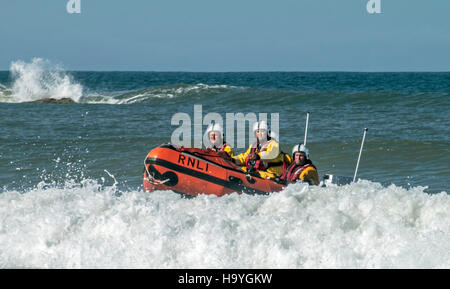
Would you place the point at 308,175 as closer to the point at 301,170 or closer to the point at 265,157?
the point at 301,170

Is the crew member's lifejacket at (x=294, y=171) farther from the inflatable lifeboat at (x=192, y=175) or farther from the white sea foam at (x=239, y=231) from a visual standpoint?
the white sea foam at (x=239, y=231)

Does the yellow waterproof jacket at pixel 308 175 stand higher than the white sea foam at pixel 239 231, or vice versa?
the yellow waterproof jacket at pixel 308 175

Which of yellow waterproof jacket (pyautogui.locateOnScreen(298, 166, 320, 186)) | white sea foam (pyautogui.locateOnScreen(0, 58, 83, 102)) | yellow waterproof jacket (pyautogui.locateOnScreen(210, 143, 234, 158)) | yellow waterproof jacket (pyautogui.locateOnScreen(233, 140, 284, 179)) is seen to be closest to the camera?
yellow waterproof jacket (pyautogui.locateOnScreen(298, 166, 320, 186))

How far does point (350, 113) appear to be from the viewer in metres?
19.9

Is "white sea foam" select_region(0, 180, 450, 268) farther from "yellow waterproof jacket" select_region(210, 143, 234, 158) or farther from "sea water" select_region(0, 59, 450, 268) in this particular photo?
"yellow waterproof jacket" select_region(210, 143, 234, 158)

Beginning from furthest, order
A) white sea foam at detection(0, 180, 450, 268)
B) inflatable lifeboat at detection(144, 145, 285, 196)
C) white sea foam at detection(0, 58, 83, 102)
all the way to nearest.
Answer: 1. white sea foam at detection(0, 58, 83, 102)
2. inflatable lifeboat at detection(144, 145, 285, 196)
3. white sea foam at detection(0, 180, 450, 268)

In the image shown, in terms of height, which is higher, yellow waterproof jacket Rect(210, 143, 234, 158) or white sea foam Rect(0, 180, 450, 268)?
yellow waterproof jacket Rect(210, 143, 234, 158)

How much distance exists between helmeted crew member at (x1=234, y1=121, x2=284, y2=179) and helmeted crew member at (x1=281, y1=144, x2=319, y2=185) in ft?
0.96

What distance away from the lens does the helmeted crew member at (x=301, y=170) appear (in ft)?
27.5

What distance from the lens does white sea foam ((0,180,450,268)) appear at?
596 centimetres

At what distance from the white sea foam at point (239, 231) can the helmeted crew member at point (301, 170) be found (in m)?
0.86

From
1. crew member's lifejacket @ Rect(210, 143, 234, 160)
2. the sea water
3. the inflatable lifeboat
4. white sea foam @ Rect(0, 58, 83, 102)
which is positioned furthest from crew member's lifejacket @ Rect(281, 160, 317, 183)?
white sea foam @ Rect(0, 58, 83, 102)

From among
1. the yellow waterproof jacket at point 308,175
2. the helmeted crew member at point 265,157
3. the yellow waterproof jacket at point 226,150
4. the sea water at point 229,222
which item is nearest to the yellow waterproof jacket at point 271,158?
the helmeted crew member at point 265,157

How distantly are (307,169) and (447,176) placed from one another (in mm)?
3610
